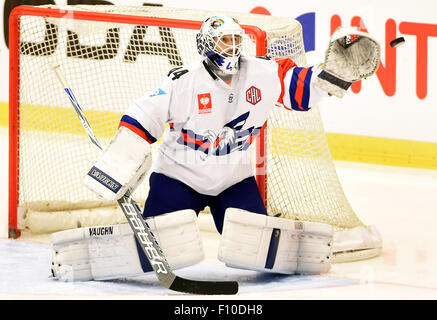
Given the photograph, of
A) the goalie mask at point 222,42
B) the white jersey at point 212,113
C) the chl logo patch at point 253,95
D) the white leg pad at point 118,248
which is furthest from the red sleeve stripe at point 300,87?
the white leg pad at point 118,248

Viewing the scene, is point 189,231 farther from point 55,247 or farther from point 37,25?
point 37,25

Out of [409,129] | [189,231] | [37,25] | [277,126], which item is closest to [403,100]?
[409,129]

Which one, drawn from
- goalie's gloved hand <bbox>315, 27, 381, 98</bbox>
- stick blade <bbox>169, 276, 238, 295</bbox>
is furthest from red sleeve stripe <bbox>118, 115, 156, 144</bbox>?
goalie's gloved hand <bbox>315, 27, 381, 98</bbox>

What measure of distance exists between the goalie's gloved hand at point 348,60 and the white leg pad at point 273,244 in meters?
0.56

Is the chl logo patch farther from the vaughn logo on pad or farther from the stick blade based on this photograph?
the stick blade

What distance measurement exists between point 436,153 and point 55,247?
3.25m

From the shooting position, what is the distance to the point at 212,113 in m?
4.47

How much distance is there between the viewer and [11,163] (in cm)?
535

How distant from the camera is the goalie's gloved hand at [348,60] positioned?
420 centimetres

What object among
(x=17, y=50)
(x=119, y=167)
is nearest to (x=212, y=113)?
(x=119, y=167)

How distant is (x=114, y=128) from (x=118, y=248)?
194 cm

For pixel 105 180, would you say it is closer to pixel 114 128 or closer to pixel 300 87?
pixel 300 87

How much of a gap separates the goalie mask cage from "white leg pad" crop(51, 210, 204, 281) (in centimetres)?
80
